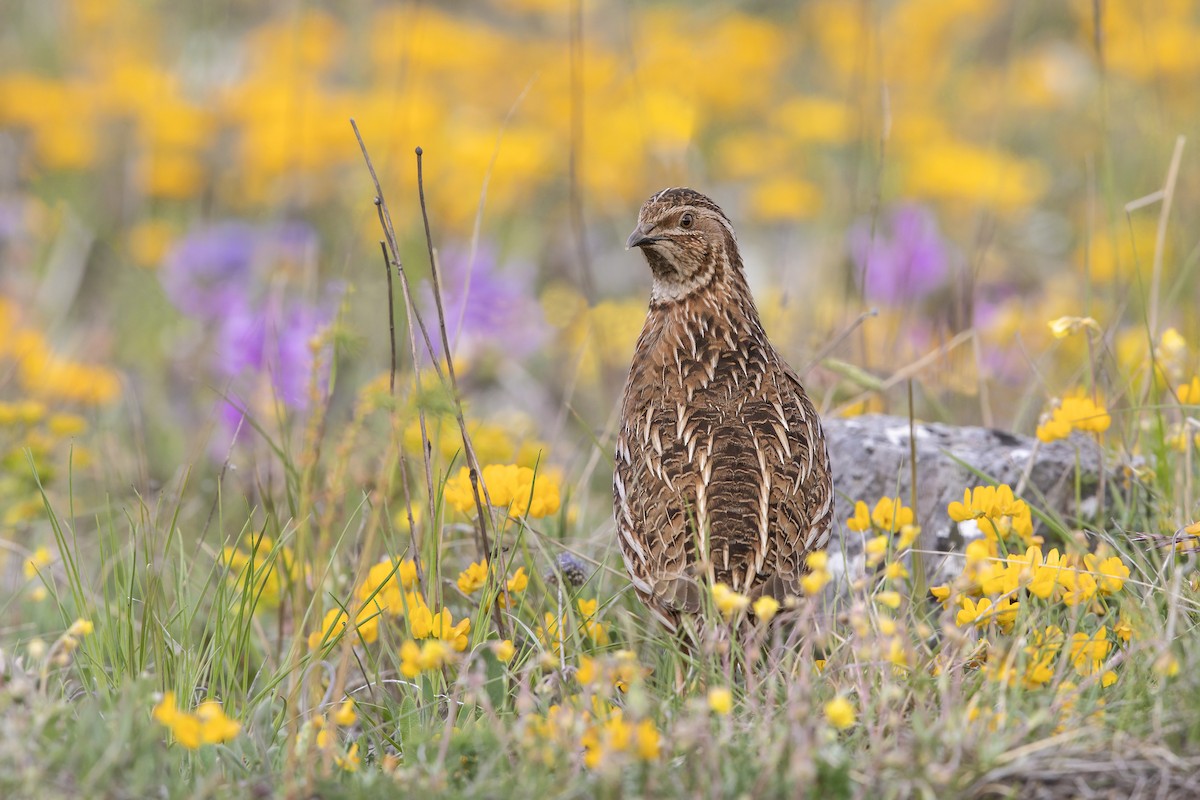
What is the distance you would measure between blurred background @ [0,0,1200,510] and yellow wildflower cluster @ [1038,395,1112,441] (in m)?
0.98

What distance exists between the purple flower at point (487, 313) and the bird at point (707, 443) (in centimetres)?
239

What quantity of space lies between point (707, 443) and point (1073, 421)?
40.4 inches

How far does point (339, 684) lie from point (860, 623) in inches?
40.8

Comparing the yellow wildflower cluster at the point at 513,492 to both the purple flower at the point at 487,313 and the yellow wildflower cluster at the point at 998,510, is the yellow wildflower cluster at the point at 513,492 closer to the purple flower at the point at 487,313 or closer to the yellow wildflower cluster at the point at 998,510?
the yellow wildflower cluster at the point at 998,510

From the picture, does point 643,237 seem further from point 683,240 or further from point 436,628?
point 436,628

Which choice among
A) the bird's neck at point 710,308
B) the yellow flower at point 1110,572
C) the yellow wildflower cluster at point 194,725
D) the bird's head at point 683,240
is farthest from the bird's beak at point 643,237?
the yellow wildflower cluster at point 194,725

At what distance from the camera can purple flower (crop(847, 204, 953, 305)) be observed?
866 centimetres

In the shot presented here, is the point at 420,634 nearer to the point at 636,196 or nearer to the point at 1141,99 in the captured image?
the point at 636,196

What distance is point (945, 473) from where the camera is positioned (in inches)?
183

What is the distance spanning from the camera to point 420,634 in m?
3.63

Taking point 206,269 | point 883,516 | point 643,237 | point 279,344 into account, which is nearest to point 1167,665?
point 883,516

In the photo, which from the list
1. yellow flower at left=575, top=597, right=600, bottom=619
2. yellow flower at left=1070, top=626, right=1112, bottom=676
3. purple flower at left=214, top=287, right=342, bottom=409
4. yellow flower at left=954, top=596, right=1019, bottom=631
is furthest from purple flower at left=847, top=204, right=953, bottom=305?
yellow flower at left=1070, top=626, right=1112, bottom=676

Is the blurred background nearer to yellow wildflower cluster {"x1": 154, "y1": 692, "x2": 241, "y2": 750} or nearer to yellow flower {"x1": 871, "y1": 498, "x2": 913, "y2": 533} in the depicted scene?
yellow flower {"x1": 871, "y1": 498, "x2": 913, "y2": 533}

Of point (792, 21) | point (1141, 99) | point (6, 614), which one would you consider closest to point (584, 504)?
point (6, 614)
